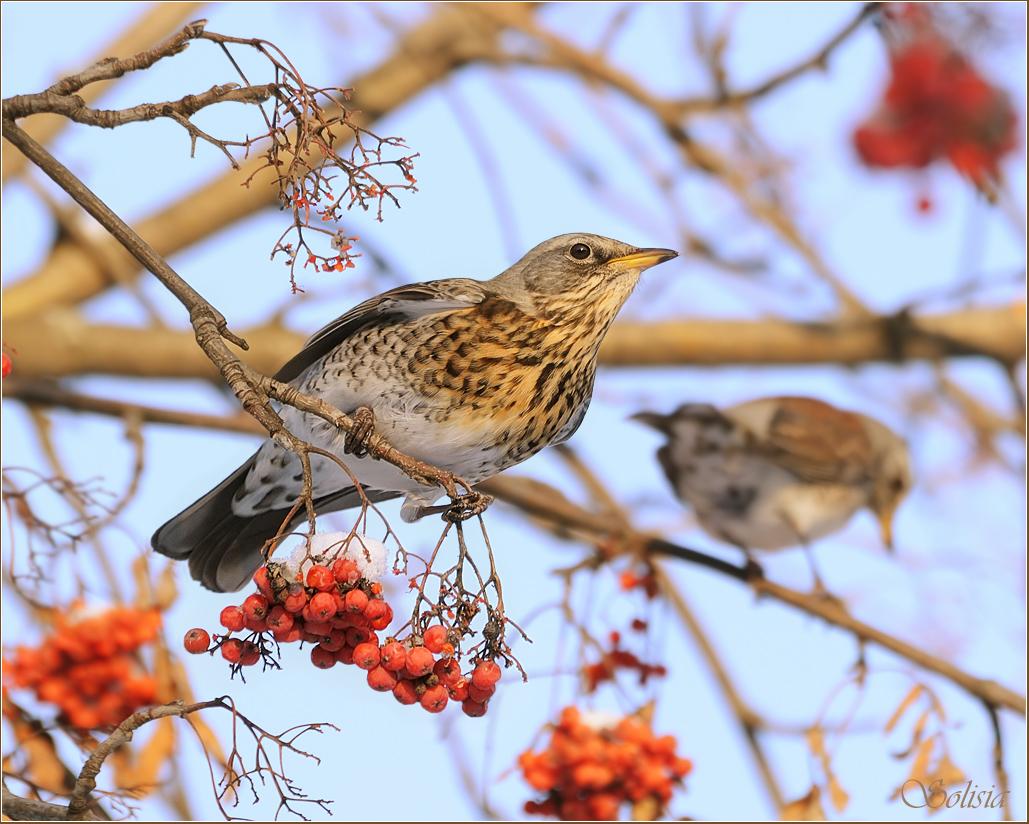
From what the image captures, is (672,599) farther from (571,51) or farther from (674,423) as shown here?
(571,51)

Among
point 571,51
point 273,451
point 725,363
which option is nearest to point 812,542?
point 725,363

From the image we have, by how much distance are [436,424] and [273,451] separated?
0.49 m

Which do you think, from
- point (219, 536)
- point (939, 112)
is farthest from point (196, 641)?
point (939, 112)

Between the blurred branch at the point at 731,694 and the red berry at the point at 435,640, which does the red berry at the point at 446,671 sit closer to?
the red berry at the point at 435,640

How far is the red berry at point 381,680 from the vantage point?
174 cm

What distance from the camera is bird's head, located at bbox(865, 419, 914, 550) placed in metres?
5.66

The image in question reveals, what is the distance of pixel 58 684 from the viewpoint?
2.95 meters

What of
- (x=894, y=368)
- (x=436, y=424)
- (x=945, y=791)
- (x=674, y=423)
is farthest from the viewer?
(x=674, y=423)

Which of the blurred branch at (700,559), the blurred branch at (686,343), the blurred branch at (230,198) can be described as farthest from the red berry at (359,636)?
the blurred branch at (230,198)

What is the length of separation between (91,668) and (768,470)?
3267mm

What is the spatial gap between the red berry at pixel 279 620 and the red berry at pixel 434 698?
0.22 meters

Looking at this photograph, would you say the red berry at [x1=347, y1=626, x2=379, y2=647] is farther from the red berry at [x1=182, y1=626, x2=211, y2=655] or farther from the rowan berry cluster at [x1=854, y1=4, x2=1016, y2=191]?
the rowan berry cluster at [x1=854, y1=4, x2=1016, y2=191]

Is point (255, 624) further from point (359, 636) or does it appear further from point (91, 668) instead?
point (91, 668)

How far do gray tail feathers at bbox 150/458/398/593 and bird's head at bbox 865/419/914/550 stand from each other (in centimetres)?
339
